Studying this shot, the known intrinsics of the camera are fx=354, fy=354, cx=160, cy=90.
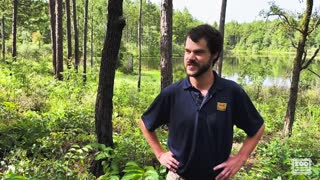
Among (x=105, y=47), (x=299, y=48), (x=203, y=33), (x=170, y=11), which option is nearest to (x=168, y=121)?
(x=203, y=33)

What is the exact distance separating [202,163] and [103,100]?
2.95 meters

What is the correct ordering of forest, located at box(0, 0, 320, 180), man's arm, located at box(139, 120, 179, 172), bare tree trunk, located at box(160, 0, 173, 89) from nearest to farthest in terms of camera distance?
man's arm, located at box(139, 120, 179, 172), forest, located at box(0, 0, 320, 180), bare tree trunk, located at box(160, 0, 173, 89)

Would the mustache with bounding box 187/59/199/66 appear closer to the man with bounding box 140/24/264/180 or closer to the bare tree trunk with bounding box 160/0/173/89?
the man with bounding box 140/24/264/180

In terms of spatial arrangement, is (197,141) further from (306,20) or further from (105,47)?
(306,20)

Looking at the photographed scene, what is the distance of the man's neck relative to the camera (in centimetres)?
263

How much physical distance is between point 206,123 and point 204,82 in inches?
12.3

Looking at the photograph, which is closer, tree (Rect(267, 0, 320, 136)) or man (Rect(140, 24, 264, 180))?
man (Rect(140, 24, 264, 180))

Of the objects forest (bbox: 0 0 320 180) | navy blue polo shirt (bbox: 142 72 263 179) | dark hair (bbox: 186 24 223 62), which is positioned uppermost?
dark hair (bbox: 186 24 223 62)

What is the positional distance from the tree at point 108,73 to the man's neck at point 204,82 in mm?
2608

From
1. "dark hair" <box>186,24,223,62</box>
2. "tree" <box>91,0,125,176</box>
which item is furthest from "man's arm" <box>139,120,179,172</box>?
"tree" <box>91,0,125,176</box>

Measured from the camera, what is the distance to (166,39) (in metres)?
9.70

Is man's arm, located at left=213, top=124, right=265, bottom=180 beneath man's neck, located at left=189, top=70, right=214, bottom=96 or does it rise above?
beneath

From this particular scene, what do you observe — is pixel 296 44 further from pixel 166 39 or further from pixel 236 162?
pixel 236 162

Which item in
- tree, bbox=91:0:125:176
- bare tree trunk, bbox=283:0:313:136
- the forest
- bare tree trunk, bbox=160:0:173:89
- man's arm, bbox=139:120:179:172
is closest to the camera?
man's arm, bbox=139:120:179:172
